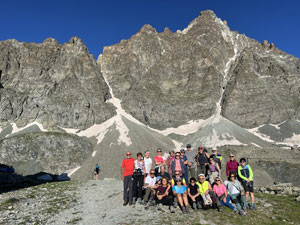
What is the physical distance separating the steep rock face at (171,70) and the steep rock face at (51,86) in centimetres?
2082

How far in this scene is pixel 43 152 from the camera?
71375 mm

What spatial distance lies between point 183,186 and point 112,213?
4457 mm

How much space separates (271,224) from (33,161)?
7182 centimetres

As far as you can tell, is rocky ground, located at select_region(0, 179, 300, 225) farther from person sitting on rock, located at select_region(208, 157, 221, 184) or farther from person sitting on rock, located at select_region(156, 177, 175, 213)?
person sitting on rock, located at select_region(208, 157, 221, 184)

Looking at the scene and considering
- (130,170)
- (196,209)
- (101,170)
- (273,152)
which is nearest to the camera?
(196,209)

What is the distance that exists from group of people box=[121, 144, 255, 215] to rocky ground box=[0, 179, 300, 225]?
54 cm

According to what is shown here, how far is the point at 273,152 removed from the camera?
6588 centimetres

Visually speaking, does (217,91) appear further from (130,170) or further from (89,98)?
(130,170)

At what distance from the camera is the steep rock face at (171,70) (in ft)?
403

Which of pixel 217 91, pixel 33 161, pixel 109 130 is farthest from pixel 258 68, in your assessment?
pixel 33 161

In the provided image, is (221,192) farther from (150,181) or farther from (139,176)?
(139,176)

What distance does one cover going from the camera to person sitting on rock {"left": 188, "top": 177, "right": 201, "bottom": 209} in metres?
12.8

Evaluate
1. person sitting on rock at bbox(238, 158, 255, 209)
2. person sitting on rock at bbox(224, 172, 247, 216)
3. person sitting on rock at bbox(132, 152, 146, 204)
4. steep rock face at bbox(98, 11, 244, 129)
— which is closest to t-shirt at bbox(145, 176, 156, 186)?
person sitting on rock at bbox(132, 152, 146, 204)

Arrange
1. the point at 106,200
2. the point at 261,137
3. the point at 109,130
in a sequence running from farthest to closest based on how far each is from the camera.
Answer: the point at 261,137
the point at 109,130
the point at 106,200
